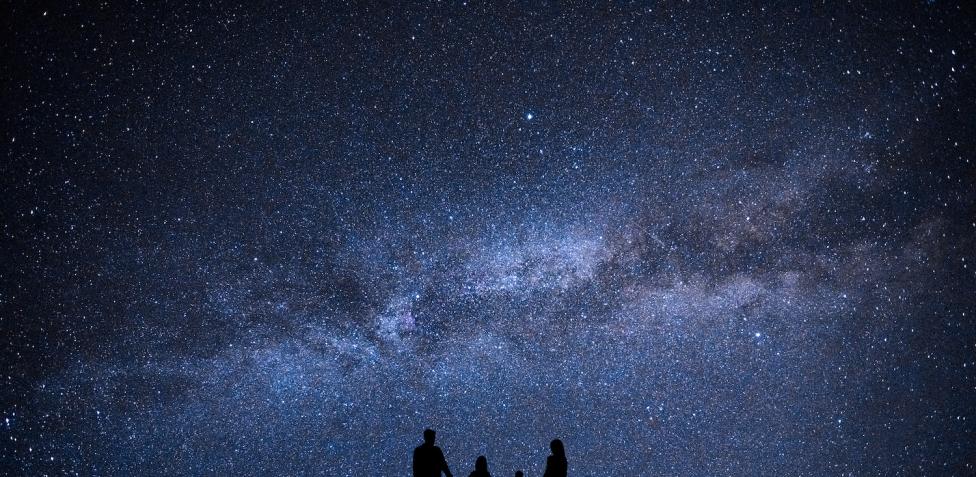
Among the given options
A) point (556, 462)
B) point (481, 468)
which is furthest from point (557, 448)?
point (481, 468)

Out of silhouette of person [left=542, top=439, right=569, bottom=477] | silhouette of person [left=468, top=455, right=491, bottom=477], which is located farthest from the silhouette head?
silhouette of person [left=468, top=455, right=491, bottom=477]

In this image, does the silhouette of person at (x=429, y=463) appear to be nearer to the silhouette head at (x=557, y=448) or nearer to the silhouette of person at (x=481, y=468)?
the silhouette of person at (x=481, y=468)

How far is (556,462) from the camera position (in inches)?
173

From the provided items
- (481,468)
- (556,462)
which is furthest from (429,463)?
(556,462)

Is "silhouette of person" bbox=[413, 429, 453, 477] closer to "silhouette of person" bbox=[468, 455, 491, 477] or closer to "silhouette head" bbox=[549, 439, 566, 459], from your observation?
"silhouette of person" bbox=[468, 455, 491, 477]

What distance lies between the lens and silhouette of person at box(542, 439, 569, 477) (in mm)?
4375

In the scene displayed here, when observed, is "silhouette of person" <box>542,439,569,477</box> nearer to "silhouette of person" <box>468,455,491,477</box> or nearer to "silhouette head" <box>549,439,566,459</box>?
"silhouette head" <box>549,439,566,459</box>

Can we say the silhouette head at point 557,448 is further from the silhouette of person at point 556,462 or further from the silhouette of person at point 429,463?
the silhouette of person at point 429,463

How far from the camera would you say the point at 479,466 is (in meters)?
4.48

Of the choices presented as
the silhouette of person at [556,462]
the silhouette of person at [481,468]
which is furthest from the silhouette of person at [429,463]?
the silhouette of person at [556,462]

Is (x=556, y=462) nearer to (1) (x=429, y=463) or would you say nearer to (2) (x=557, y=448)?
(2) (x=557, y=448)

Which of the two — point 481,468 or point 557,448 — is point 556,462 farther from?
point 481,468

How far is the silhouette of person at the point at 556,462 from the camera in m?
4.38

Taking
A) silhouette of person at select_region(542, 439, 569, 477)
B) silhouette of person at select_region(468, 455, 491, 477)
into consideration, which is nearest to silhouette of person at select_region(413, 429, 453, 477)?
silhouette of person at select_region(468, 455, 491, 477)
